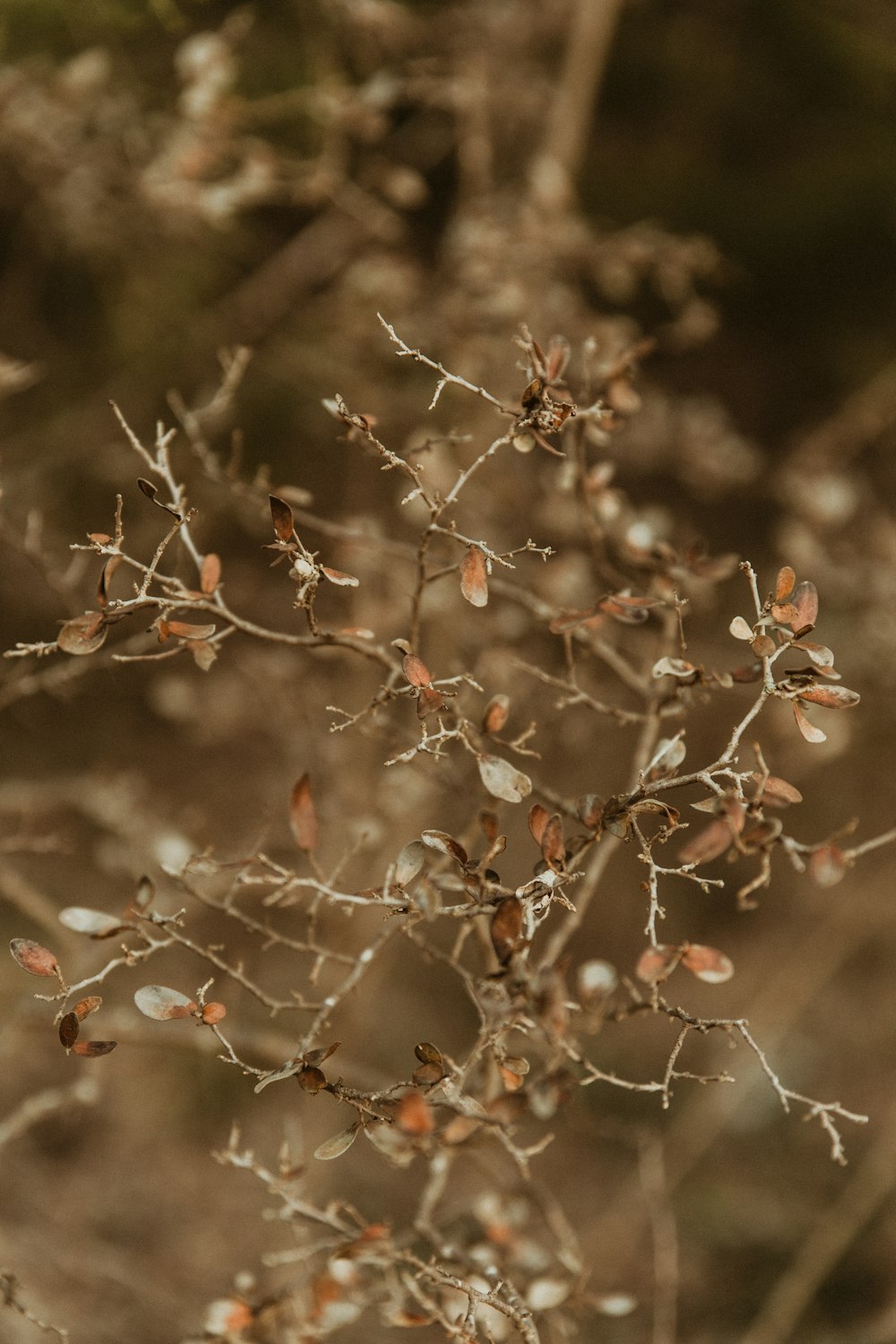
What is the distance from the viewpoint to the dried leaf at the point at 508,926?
0.94m

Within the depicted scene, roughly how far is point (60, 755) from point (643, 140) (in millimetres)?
3505

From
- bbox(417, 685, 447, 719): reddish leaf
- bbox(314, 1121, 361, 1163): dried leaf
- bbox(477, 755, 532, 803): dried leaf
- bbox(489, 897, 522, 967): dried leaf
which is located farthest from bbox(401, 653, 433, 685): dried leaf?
bbox(314, 1121, 361, 1163): dried leaf

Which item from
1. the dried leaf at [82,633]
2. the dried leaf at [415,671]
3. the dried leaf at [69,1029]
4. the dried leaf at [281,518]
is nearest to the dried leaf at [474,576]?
the dried leaf at [415,671]

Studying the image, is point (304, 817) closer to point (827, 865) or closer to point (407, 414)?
point (827, 865)

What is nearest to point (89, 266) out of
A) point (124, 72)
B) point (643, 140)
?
point (124, 72)

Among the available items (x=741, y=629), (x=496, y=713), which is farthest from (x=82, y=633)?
(x=741, y=629)

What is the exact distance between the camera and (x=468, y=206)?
8.05ft

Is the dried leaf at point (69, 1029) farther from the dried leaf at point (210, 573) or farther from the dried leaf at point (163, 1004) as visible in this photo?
the dried leaf at point (210, 573)

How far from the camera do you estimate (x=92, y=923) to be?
107cm

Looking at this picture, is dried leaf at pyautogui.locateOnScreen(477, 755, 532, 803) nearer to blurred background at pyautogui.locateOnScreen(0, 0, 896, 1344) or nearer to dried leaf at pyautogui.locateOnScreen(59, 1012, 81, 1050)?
dried leaf at pyautogui.locateOnScreen(59, 1012, 81, 1050)

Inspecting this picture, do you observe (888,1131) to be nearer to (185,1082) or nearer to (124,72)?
(185,1082)

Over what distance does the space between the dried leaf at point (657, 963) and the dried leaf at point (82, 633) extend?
70 centimetres

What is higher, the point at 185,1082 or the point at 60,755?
the point at 60,755

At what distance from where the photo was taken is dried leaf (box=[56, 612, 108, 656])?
1018mm
